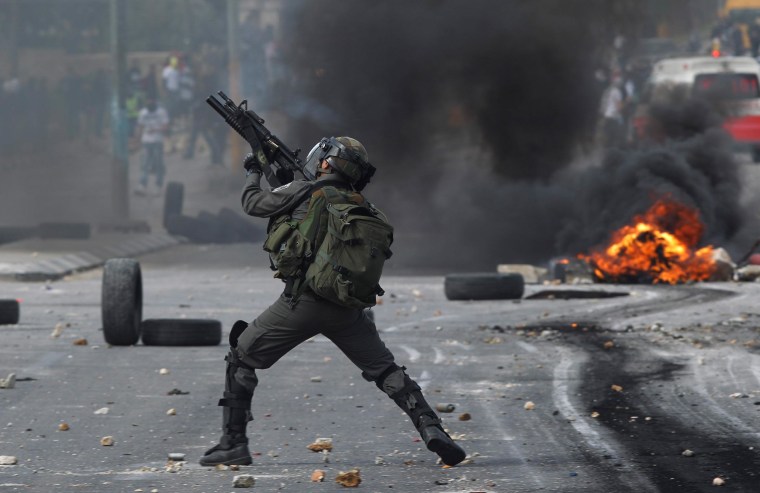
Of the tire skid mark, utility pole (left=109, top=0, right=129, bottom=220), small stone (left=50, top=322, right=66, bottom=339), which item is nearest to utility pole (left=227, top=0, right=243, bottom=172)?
utility pole (left=109, top=0, right=129, bottom=220)

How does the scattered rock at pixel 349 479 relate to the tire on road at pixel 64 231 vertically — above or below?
above

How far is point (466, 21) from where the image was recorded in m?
28.3

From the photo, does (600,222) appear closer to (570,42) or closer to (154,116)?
(570,42)

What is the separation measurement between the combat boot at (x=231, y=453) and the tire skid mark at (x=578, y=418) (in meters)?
1.70

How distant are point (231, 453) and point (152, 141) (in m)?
25.0

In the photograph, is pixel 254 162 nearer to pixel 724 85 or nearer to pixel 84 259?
pixel 84 259

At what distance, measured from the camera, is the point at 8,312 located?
14125 millimetres

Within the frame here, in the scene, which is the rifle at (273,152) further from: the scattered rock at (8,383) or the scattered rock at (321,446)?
the scattered rock at (8,383)

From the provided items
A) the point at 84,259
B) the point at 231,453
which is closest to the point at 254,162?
the point at 231,453

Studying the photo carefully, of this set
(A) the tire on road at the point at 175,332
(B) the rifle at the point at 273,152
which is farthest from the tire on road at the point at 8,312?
(B) the rifle at the point at 273,152

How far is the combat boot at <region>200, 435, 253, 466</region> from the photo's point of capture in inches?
284

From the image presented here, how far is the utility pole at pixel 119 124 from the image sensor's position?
93.6ft

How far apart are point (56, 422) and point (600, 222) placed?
542 inches

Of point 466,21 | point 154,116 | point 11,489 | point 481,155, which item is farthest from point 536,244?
point 11,489
